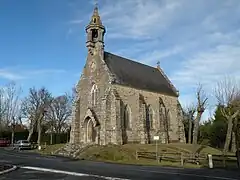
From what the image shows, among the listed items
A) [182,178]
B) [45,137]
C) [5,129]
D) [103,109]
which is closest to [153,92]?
[103,109]

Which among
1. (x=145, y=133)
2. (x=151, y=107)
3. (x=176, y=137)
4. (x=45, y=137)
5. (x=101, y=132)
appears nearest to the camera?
(x=101, y=132)

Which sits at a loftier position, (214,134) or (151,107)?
(151,107)

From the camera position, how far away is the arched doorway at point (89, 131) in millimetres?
38375

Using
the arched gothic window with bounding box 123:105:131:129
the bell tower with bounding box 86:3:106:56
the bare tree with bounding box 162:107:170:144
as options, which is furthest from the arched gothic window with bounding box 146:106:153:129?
the bell tower with bounding box 86:3:106:56

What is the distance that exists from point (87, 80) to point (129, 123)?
8676 millimetres

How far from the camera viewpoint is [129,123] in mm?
38500

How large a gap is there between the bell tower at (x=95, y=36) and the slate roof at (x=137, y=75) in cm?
189

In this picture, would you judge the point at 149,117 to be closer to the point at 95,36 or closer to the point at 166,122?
the point at 166,122

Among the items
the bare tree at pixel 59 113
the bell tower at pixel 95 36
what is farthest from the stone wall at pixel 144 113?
the bare tree at pixel 59 113

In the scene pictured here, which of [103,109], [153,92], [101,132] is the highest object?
[153,92]

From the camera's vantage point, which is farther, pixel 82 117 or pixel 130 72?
pixel 130 72

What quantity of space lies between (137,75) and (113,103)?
31.7ft

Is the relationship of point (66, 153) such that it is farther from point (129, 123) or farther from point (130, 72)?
point (130, 72)

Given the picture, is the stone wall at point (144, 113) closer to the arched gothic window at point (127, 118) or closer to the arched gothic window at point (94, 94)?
the arched gothic window at point (127, 118)
